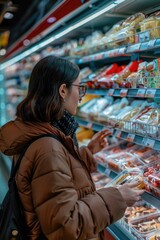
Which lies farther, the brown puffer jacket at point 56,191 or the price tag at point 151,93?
the price tag at point 151,93

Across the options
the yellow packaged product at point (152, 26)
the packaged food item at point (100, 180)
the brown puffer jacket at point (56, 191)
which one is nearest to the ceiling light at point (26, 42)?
the packaged food item at point (100, 180)

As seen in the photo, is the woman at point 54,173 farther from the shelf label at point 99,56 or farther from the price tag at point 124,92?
the shelf label at point 99,56

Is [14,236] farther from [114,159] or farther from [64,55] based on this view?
[64,55]

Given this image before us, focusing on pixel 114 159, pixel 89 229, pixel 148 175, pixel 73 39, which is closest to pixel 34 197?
pixel 89 229

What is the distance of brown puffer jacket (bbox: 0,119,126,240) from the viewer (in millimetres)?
1114

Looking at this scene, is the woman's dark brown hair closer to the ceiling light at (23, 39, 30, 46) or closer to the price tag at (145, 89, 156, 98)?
the price tag at (145, 89, 156, 98)

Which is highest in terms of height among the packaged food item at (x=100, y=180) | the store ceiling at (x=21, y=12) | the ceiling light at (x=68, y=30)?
the store ceiling at (x=21, y=12)

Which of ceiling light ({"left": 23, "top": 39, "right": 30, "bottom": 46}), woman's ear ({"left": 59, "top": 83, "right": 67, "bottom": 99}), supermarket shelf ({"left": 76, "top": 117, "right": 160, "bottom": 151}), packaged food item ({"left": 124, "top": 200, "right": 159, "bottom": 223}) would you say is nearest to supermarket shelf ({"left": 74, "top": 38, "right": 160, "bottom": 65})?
supermarket shelf ({"left": 76, "top": 117, "right": 160, "bottom": 151})

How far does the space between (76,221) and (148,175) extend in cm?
74

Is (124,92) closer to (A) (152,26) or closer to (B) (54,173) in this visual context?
(A) (152,26)

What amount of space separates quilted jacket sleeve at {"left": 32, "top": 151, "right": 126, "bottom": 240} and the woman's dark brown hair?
21 centimetres

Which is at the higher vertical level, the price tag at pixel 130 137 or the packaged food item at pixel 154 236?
the price tag at pixel 130 137

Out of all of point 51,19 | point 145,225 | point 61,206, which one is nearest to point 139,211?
point 145,225

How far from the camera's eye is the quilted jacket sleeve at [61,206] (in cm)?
111
